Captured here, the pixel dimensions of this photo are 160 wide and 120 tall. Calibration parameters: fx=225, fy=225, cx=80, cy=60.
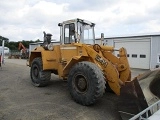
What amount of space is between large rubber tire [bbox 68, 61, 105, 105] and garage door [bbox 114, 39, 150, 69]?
44.4ft

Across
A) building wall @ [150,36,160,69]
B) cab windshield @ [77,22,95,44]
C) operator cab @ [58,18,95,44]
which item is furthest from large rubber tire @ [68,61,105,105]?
building wall @ [150,36,160,69]

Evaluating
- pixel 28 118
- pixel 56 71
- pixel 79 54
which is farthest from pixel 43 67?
pixel 28 118

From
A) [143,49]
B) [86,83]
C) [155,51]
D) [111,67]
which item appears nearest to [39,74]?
[86,83]

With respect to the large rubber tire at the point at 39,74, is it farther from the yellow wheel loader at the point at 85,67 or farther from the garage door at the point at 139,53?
the garage door at the point at 139,53

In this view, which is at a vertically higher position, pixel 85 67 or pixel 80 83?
pixel 85 67

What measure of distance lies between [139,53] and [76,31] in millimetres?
12944

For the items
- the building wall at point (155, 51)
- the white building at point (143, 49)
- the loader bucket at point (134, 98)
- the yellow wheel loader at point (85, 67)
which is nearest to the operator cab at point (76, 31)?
the yellow wheel loader at point (85, 67)

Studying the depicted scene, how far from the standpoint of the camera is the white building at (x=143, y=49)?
18.7m

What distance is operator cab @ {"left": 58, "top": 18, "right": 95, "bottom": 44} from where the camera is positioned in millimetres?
7941

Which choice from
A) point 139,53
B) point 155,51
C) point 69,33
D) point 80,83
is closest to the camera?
point 80,83

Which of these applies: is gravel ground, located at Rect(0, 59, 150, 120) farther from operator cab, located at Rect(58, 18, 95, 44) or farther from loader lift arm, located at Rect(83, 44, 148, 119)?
operator cab, located at Rect(58, 18, 95, 44)

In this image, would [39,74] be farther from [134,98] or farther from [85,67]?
[134,98]

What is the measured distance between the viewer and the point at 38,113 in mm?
5898

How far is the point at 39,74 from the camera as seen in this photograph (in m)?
8.86
